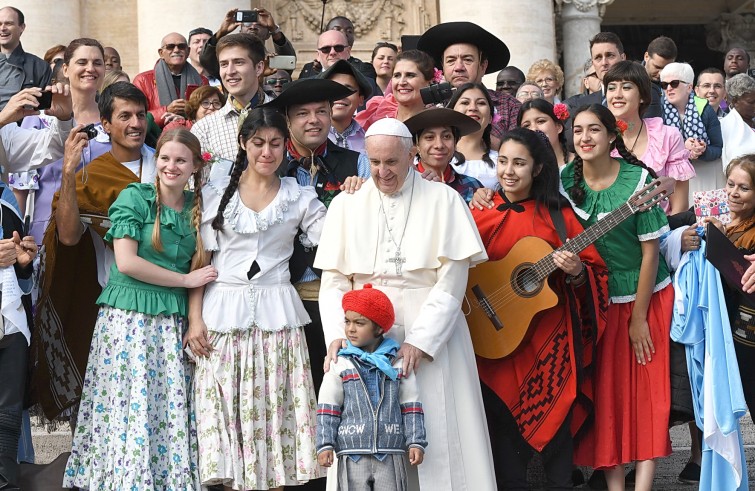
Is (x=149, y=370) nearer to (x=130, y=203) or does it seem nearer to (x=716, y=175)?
(x=130, y=203)

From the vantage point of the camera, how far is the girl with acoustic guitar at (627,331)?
6.25 meters

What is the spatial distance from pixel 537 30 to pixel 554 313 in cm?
841

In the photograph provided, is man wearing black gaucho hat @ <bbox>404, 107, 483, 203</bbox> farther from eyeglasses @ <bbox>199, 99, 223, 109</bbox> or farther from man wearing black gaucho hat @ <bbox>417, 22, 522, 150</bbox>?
eyeglasses @ <bbox>199, 99, 223, 109</bbox>

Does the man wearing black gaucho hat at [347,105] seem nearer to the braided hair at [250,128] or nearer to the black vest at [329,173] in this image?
the black vest at [329,173]

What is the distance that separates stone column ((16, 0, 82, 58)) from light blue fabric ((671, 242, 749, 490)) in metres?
9.07

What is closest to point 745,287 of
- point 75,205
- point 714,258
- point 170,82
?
point 714,258

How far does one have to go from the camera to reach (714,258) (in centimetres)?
613

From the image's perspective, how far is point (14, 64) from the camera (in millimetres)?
9727

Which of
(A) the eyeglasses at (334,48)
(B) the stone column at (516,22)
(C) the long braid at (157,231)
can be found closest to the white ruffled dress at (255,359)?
(C) the long braid at (157,231)

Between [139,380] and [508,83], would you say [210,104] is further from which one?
[508,83]

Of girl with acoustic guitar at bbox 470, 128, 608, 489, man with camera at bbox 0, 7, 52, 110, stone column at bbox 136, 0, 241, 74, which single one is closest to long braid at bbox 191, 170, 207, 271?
girl with acoustic guitar at bbox 470, 128, 608, 489

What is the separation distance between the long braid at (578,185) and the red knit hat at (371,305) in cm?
144

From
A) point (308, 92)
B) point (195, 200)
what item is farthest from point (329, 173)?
point (195, 200)

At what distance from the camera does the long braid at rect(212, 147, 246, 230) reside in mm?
6094
